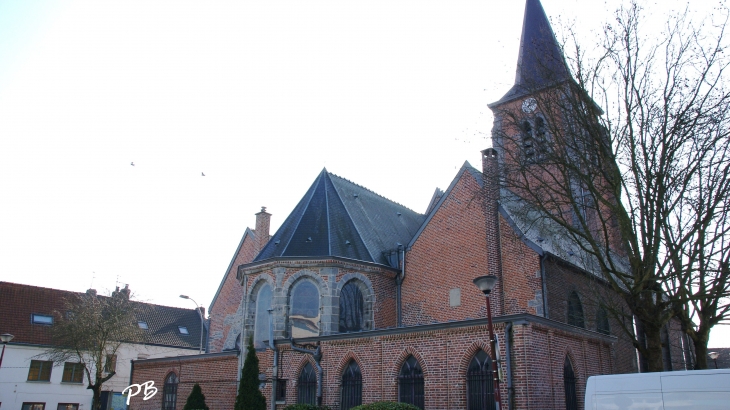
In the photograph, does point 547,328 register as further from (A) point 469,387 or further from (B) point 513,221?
(B) point 513,221

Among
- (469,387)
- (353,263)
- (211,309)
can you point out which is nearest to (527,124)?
(469,387)

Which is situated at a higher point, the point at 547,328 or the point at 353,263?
the point at 353,263

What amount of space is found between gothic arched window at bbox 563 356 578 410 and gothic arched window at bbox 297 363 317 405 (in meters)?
7.83

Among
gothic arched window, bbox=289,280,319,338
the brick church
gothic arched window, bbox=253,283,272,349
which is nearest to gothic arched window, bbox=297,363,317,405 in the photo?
the brick church

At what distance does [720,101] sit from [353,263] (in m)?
13.3

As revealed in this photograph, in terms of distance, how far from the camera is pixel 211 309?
31141 millimetres

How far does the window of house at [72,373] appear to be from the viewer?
113 feet

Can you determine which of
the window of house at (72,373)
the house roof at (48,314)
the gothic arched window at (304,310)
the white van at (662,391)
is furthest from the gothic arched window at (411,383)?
A: the window of house at (72,373)

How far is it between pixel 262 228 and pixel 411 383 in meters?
15.4

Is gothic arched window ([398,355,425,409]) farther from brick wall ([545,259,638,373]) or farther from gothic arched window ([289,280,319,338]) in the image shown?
brick wall ([545,259,638,373])

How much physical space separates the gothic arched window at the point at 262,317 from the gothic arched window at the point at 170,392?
4.95m

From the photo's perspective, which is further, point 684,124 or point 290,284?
point 290,284

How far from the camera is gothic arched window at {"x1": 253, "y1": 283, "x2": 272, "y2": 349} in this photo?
21703 mm

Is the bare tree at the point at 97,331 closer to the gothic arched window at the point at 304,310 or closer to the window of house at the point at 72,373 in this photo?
the window of house at the point at 72,373
